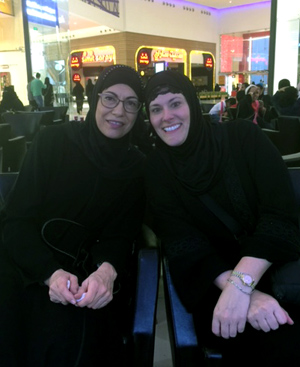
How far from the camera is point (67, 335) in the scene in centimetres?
110

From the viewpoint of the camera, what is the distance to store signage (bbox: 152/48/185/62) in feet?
57.3

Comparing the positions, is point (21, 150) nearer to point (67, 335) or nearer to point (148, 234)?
point (148, 234)

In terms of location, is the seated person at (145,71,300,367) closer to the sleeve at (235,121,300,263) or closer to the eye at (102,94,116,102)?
the sleeve at (235,121,300,263)

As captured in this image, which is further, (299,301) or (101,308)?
(101,308)

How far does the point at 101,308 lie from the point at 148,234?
440 millimetres

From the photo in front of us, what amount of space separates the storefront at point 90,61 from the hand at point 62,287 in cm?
1638

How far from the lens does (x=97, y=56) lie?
18.2 m

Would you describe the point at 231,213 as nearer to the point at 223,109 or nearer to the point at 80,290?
the point at 80,290

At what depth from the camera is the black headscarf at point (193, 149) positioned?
128cm

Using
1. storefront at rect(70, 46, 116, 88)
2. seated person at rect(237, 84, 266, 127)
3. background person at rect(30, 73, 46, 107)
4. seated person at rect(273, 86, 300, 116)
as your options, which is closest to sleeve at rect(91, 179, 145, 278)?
seated person at rect(237, 84, 266, 127)

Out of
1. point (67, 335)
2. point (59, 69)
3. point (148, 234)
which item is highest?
point (59, 69)

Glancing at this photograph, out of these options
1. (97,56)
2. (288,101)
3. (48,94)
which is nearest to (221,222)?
(288,101)

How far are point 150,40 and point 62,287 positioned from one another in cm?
1697

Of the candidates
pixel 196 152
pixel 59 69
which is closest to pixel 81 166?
pixel 196 152
